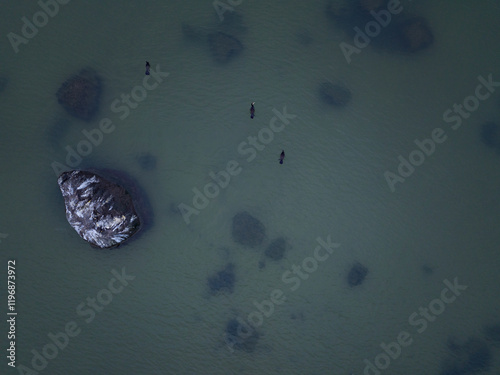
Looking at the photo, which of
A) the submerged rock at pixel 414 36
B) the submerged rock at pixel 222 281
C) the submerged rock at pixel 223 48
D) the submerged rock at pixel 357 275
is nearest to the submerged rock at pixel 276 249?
the submerged rock at pixel 222 281

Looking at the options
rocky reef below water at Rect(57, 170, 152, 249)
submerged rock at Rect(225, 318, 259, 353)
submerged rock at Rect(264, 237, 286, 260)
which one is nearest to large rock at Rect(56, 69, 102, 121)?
rocky reef below water at Rect(57, 170, 152, 249)

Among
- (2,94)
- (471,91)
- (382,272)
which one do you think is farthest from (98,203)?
(471,91)

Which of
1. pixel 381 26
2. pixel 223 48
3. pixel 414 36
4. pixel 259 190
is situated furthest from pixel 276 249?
pixel 414 36

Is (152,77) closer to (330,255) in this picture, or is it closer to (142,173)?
(142,173)

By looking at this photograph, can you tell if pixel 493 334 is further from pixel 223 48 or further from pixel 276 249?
pixel 223 48

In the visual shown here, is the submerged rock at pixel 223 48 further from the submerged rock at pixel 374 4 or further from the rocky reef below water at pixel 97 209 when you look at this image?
the rocky reef below water at pixel 97 209
